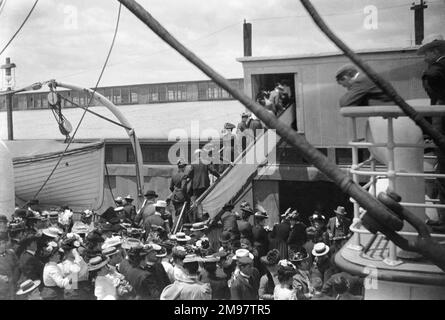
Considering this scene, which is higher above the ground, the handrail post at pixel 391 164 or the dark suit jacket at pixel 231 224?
the handrail post at pixel 391 164

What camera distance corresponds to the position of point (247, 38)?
4422 mm

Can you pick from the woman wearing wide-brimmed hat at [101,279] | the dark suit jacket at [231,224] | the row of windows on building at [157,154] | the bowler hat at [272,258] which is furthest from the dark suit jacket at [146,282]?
the row of windows on building at [157,154]

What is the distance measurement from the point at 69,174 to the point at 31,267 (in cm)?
144

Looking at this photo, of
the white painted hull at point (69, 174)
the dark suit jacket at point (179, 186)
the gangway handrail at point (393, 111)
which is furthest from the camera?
the white painted hull at point (69, 174)

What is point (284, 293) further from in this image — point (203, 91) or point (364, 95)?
point (203, 91)

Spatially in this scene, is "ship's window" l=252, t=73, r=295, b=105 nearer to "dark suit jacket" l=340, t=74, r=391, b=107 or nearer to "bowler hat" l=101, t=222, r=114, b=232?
"bowler hat" l=101, t=222, r=114, b=232

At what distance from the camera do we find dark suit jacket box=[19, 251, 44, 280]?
394 cm

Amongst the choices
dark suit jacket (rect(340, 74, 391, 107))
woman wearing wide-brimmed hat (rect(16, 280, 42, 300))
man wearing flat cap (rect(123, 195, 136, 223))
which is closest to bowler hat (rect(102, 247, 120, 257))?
woman wearing wide-brimmed hat (rect(16, 280, 42, 300))

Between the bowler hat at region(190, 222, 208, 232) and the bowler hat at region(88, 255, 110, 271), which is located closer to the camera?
the bowler hat at region(88, 255, 110, 271)

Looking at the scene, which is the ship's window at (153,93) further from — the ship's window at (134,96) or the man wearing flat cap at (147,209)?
the man wearing flat cap at (147,209)

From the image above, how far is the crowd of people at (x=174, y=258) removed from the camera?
3.40m

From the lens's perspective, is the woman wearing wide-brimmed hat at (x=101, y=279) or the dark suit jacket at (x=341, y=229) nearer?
the woman wearing wide-brimmed hat at (x=101, y=279)

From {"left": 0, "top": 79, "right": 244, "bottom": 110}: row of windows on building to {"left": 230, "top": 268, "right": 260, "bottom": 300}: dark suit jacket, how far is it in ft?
6.62
